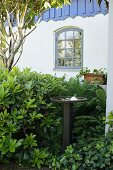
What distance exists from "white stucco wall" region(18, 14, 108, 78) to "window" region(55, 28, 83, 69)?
0.17 m

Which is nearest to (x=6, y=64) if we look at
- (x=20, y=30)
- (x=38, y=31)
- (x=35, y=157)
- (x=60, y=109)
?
(x=20, y=30)

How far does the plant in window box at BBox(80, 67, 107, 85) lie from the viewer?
867cm

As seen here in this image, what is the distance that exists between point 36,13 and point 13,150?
13.3 feet

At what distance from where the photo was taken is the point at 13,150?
440 centimetres

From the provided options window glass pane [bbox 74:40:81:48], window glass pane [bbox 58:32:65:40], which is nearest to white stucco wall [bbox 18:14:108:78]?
window glass pane [bbox 58:32:65:40]

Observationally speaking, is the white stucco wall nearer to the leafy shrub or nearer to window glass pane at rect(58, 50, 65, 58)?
window glass pane at rect(58, 50, 65, 58)

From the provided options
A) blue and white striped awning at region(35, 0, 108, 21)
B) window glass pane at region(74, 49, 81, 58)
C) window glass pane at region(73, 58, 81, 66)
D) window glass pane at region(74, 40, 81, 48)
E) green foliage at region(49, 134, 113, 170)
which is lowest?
green foliage at region(49, 134, 113, 170)

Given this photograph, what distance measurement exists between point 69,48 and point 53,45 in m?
0.52

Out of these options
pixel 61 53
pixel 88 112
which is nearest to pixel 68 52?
pixel 61 53

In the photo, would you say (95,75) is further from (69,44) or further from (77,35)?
(69,44)

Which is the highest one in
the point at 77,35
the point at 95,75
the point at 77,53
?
the point at 77,35

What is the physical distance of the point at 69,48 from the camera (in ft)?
34.4

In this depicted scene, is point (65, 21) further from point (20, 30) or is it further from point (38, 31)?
point (20, 30)

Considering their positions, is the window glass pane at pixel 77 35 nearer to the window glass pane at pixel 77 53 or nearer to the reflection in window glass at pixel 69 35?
the reflection in window glass at pixel 69 35
